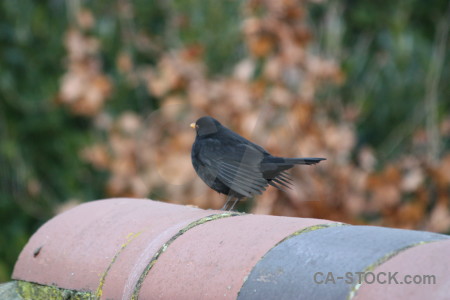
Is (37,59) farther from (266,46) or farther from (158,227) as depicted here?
A: (158,227)

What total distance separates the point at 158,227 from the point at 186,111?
342 cm

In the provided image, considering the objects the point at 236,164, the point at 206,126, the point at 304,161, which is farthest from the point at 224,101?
the point at 304,161

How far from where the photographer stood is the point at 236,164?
290 centimetres

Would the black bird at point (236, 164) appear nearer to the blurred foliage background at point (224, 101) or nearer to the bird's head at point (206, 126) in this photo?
the bird's head at point (206, 126)

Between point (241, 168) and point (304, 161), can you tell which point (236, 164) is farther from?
point (304, 161)

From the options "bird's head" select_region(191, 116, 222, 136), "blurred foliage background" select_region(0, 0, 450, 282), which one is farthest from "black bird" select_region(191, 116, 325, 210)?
"blurred foliage background" select_region(0, 0, 450, 282)

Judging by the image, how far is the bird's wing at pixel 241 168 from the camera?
2816 mm

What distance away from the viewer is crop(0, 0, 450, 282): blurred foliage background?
206 inches

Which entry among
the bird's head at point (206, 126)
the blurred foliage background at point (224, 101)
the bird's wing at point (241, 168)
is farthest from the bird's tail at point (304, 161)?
the blurred foliage background at point (224, 101)

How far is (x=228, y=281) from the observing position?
1.76 metres

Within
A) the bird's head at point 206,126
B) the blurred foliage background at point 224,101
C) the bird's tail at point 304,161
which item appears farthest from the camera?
the blurred foliage background at point 224,101

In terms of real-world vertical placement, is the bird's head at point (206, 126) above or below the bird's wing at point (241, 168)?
above

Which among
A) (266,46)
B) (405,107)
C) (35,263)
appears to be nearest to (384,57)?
(405,107)

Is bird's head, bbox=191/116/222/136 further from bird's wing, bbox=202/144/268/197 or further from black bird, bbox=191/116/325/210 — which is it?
bird's wing, bbox=202/144/268/197
